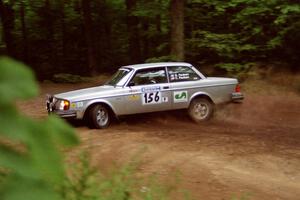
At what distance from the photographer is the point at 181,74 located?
41.8 ft

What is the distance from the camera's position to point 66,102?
38.2 feet

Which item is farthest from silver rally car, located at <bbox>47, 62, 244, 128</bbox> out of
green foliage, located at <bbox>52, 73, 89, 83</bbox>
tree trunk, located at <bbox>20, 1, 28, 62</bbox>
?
tree trunk, located at <bbox>20, 1, 28, 62</bbox>

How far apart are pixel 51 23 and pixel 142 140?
18.8m

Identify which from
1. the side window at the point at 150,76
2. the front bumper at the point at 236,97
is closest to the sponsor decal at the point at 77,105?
the side window at the point at 150,76

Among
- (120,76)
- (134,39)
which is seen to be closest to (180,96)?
(120,76)

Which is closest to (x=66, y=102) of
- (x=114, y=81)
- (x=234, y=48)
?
(x=114, y=81)

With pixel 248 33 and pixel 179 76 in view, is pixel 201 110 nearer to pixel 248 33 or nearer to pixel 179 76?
pixel 179 76

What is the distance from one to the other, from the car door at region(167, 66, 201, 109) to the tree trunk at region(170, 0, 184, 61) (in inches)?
182

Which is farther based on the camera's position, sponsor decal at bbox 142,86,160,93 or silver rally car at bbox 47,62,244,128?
sponsor decal at bbox 142,86,160,93

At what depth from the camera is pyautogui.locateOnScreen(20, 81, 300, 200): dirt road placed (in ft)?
25.7

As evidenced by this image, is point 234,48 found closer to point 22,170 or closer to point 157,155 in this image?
point 157,155

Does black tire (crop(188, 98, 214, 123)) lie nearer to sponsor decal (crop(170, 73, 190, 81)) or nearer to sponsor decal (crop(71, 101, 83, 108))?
sponsor decal (crop(170, 73, 190, 81))

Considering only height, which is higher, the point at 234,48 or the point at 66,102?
the point at 234,48

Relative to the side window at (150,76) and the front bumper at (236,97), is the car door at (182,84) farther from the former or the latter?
the front bumper at (236,97)
